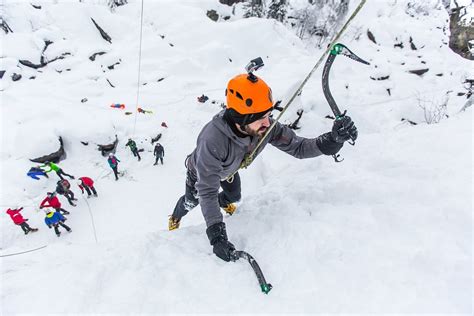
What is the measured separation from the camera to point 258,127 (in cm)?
273

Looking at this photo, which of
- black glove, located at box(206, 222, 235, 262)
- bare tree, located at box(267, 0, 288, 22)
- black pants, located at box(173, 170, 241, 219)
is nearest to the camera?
black glove, located at box(206, 222, 235, 262)

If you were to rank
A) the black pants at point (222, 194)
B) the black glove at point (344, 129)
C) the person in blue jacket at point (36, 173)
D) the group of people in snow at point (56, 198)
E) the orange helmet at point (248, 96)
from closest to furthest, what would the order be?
the orange helmet at point (248, 96) → the black glove at point (344, 129) → the black pants at point (222, 194) → the group of people in snow at point (56, 198) → the person in blue jacket at point (36, 173)

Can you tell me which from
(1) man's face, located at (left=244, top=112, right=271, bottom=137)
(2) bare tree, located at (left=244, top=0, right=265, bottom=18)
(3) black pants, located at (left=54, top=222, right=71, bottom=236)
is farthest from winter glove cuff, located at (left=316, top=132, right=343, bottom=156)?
(2) bare tree, located at (left=244, top=0, right=265, bottom=18)

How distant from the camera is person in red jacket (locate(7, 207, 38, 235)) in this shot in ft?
25.8

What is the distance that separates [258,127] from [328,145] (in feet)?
2.75

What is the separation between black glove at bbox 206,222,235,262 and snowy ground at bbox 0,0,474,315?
0.50 ft

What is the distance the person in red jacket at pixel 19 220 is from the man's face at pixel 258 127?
28.4ft

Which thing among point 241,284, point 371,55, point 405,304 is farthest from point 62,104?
point 371,55

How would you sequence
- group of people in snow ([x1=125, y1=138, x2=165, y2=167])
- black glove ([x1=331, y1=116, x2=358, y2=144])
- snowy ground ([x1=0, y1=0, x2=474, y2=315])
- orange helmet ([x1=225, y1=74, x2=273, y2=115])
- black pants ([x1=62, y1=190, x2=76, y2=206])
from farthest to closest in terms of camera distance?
1. group of people in snow ([x1=125, y1=138, x2=165, y2=167])
2. black pants ([x1=62, y1=190, x2=76, y2=206])
3. black glove ([x1=331, y1=116, x2=358, y2=144])
4. orange helmet ([x1=225, y1=74, x2=273, y2=115])
5. snowy ground ([x1=0, y1=0, x2=474, y2=315])

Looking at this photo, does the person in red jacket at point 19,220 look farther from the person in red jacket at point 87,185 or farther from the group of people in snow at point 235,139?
the group of people in snow at point 235,139

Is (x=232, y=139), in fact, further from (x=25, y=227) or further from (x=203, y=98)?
(x=203, y=98)

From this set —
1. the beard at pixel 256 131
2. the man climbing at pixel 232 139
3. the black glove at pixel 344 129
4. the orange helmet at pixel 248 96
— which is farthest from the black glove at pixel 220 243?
the black glove at pixel 344 129

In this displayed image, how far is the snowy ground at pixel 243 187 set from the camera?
6.97ft

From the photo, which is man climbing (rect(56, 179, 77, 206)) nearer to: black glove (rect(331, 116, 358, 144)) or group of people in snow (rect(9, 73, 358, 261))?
group of people in snow (rect(9, 73, 358, 261))
